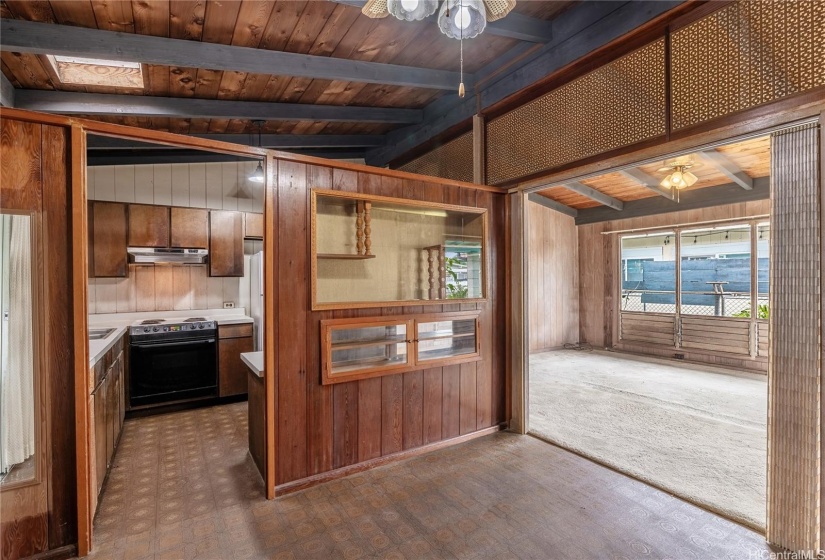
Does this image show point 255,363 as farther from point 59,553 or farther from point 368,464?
point 59,553

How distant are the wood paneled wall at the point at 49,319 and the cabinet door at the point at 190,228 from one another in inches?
105

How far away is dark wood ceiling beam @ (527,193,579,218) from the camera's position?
293 inches

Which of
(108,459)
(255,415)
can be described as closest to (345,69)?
(255,415)

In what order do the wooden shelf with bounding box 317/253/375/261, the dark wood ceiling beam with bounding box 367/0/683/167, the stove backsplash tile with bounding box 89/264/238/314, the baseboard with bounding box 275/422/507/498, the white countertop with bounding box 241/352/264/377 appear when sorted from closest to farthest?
the dark wood ceiling beam with bounding box 367/0/683/167 → the baseboard with bounding box 275/422/507/498 → the white countertop with bounding box 241/352/264/377 → the wooden shelf with bounding box 317/253/375/261 → the stove backsplash tile with bounding box 89/264/238/314

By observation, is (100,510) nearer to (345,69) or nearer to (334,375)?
(334,375)

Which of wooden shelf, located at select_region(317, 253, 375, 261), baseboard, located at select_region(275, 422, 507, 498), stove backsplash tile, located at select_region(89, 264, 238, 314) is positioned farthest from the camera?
stove backsplash tile, located at select_region(89, 264, 238, 314)

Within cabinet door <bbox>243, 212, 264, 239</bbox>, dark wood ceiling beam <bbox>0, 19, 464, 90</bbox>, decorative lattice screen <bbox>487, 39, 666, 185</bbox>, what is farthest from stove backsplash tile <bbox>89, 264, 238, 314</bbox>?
decorative lattice screen <bbox>487, 39, 666, 185</bbox>

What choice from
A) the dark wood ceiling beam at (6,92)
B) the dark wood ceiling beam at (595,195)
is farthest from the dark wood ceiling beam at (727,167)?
the dark wood ceiling beam at (6,92)

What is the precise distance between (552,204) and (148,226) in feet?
22.0

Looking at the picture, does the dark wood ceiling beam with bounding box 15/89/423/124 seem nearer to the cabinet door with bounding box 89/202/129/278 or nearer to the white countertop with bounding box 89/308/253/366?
the cabinet door with bounding box 89/202/129/278

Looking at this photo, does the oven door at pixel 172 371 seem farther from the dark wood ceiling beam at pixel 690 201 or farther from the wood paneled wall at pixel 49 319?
the dark wood ceiling beam at pixel 690 201

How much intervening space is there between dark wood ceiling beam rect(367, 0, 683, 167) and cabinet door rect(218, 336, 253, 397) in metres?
3.32

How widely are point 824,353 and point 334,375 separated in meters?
2.64

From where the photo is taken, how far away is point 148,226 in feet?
14.3
